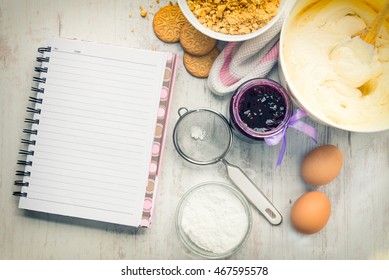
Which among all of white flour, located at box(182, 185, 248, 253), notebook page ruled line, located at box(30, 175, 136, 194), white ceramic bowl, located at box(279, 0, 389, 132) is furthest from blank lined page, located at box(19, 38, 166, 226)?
white ceramic bowl, located at box(279, 0, 389, 132)

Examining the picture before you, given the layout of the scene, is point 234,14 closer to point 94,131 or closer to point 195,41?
point 195,41

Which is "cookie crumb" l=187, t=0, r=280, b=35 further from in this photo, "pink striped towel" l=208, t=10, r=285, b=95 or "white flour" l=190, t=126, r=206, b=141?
"white flour" l=190, t=126, r=206, b=141

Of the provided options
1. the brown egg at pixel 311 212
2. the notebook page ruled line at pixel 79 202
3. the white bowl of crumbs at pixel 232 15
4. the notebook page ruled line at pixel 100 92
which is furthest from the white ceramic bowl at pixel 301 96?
the notebook page ruled line at pixel 79 202

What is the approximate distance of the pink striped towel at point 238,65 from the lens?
0.81 m

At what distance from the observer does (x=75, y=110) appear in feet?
2.79

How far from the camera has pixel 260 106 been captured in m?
0.80

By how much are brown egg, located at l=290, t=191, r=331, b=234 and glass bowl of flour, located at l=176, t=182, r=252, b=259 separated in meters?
0.09

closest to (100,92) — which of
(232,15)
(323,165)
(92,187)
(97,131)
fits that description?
(97,131)

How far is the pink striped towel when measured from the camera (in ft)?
2.67

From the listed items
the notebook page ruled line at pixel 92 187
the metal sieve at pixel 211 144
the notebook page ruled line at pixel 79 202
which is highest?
the metal sieve at pixel 211 144

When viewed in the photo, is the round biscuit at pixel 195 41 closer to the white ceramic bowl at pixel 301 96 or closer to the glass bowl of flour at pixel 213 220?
the white ceramic bowl at pixel 301 96

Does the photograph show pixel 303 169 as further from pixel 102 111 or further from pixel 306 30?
pixel 102 111

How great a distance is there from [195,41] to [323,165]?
0.34 m

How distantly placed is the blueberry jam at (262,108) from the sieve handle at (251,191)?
0.10 meters
